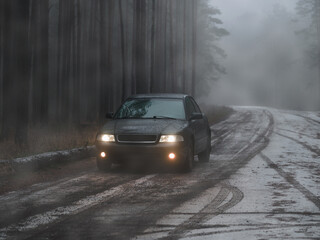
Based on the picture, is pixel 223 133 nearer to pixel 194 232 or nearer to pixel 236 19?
pixel 194 232

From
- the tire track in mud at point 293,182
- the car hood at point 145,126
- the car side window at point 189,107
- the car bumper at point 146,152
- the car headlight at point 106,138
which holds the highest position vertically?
the car side window at point 189,107

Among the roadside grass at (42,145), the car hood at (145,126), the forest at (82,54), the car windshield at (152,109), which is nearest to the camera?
the car hood at (145,126)

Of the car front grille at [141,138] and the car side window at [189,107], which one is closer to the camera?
the car front grille at [141,138]

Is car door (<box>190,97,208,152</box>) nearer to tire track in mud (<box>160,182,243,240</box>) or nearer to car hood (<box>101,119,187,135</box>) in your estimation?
car hood (<box>101,119,187,135</box>)

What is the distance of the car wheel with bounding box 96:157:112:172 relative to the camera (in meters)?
11.0

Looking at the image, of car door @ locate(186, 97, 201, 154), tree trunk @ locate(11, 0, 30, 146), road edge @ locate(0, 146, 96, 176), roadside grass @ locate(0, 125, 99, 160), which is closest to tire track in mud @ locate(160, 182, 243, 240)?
car door @ locate(186, 97, 201, 154)

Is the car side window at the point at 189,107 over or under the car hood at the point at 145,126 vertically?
over

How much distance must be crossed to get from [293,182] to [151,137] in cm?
289

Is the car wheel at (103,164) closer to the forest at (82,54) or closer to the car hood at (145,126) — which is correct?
the car hood at (145,126)

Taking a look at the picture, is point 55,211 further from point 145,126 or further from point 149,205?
point 145,126

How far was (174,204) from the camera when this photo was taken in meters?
7.37

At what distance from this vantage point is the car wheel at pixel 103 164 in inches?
433

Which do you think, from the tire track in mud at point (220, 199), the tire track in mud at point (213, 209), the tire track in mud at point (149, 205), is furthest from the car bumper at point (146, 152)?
the tire track in mud at point (213, 209)

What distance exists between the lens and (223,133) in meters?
23.1
